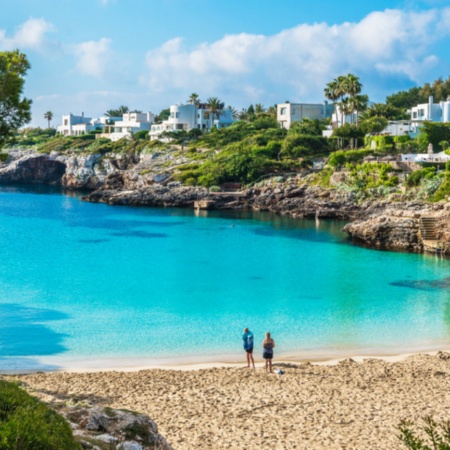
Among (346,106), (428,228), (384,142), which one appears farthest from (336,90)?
(428,228)

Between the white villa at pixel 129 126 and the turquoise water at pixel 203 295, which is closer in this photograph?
the turquoise water at pixel 203 295

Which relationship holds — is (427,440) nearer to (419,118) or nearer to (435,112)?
(435,112)

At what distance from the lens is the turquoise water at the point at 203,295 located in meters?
24.5

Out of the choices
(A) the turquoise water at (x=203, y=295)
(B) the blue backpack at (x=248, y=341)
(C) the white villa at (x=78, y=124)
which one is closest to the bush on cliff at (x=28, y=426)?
(B) the blue backpack at (x=248, y=341)

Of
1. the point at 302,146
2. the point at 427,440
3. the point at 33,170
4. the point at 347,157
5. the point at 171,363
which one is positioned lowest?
the point at 171,363

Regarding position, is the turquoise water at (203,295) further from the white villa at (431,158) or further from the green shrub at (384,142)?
the green shrub at (384,142)

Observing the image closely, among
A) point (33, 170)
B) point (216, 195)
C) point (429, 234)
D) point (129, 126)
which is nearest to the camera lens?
point (429, 234)

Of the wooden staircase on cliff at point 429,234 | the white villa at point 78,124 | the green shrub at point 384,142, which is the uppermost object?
the white villa at point 78,124

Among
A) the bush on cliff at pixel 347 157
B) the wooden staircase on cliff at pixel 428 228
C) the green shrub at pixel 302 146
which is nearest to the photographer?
the wooden staircase on cliff at pixel 428 228

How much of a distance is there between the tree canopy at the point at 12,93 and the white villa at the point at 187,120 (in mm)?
95928

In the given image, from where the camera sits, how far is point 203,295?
3372 centimetres

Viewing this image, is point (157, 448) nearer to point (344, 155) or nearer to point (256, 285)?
point (256, 285)

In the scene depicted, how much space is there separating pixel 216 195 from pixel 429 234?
3560 cm

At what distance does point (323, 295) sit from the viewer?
34094mm
